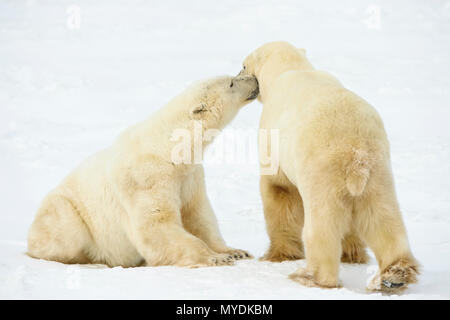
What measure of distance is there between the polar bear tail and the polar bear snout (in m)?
1.58

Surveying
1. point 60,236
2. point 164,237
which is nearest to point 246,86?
point 164,237

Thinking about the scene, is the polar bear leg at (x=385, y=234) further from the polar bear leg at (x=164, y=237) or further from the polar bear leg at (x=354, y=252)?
the polar bear leg at (x=164, y=237)

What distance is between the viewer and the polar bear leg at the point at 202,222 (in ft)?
14.8

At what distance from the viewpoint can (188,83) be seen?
492 inches

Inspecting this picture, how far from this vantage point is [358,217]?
10.8ft

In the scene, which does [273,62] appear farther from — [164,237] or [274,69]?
[164,237]

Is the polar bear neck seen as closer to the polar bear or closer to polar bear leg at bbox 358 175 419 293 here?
the polar bear

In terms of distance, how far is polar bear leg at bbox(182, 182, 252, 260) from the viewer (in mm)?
4512

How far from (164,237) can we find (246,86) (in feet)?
4.55

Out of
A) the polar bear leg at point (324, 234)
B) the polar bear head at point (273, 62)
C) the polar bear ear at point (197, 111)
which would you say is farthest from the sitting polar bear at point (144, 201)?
the polar bear leg at point (324, 234)

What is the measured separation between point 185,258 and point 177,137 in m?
0.89

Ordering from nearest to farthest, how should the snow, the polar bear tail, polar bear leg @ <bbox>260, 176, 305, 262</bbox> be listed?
the polar bear tail → the snow → polar bear leg @ <bbox>260, 176, 305, 262</bbox>

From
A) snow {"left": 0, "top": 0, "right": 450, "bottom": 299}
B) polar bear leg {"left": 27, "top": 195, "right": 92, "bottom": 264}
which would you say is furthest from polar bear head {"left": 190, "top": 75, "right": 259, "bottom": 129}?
polar bear leg {"left": 27, "top": 195, "right": 92, "bottom": 264}
